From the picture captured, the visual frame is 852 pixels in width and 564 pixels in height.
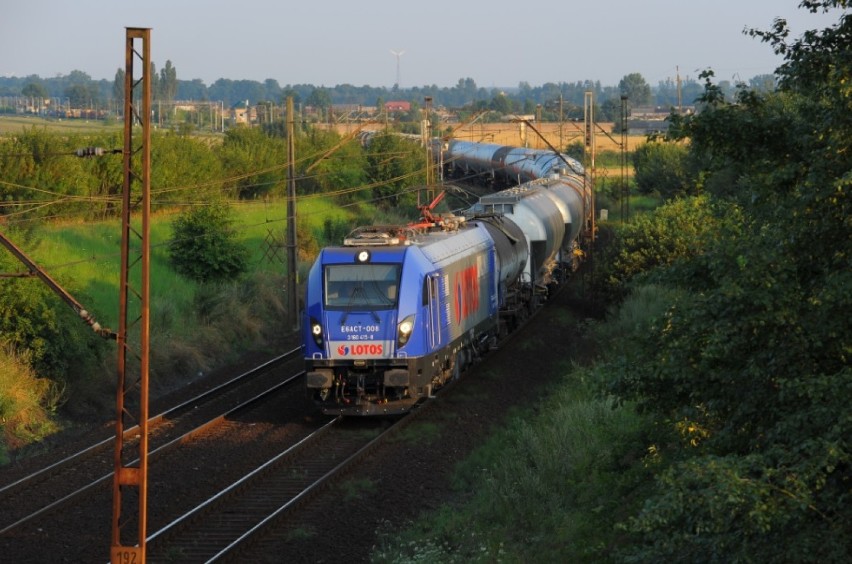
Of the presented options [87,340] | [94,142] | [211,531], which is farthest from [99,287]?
[211,531]

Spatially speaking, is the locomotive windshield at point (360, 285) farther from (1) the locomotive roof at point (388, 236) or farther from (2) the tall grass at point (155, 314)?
(2) the tall grass at point (155, 314)

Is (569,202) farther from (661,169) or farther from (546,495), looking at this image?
(661,169)

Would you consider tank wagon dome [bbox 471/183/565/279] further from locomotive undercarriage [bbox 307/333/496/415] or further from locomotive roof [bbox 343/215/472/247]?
locomotive undercarriage [bbox 307/333/496/415]

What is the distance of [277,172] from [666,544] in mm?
51697

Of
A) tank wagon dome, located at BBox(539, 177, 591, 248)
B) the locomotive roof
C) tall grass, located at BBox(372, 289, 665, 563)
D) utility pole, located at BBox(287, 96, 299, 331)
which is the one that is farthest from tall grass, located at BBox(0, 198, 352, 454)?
tank wagon dome, located at BBox(539, 177, 591, 248)

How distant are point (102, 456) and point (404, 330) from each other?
5.33 m

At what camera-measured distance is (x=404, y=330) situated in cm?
1944

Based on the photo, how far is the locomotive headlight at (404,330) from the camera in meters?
19.4

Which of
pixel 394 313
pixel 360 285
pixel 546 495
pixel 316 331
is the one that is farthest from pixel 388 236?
pixel 546 495

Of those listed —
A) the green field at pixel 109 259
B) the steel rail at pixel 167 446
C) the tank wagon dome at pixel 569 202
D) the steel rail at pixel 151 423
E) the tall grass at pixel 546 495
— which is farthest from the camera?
the tank wagon dome at pixel 569 202

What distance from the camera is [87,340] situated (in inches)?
910

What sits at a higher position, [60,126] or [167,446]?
[60,126]

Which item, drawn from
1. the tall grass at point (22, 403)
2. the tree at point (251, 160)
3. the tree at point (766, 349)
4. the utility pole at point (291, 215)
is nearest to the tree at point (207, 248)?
the utility pole at point (291, 215)

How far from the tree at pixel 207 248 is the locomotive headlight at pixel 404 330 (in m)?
16.1
